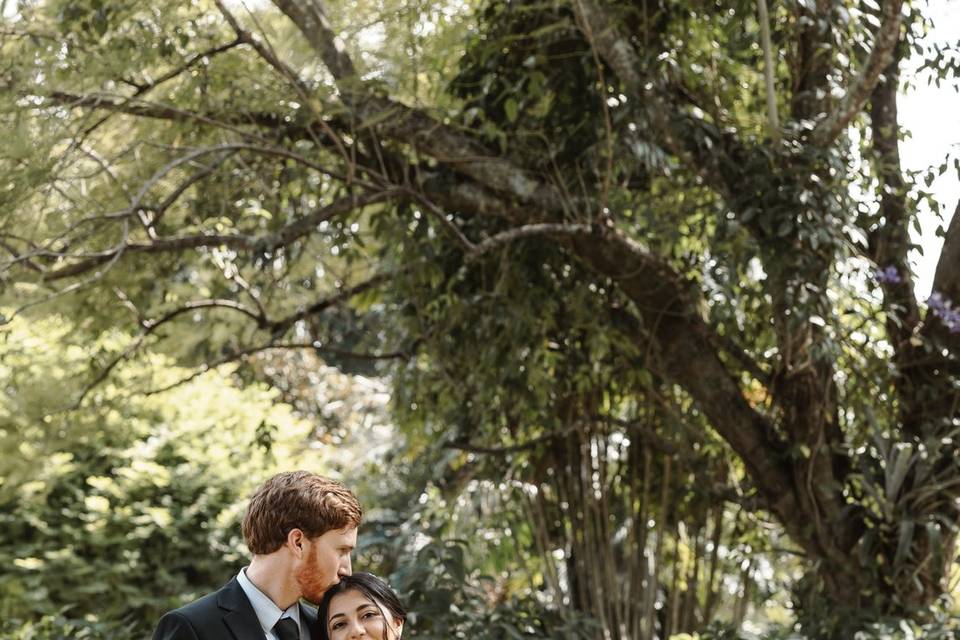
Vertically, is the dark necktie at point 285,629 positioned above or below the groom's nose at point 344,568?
below

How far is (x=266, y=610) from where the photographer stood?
212cm

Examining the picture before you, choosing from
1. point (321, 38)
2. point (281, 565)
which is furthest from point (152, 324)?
point (281, 565)

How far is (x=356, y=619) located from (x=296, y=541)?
160mm

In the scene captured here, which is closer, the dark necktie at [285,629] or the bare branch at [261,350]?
the dark necktie at [285,629]

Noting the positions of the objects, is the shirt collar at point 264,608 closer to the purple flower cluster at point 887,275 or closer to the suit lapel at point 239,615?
the suit lapel at point 239,615

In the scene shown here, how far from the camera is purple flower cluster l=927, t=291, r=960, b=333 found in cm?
465

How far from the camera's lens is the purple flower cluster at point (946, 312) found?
465 centimetres

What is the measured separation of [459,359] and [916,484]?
193 cm

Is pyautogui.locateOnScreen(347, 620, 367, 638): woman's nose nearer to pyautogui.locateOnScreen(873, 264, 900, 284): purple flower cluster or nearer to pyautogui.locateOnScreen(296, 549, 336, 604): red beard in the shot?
pyautogui.locateOnScreen(296, 549, 336, 604): red beard

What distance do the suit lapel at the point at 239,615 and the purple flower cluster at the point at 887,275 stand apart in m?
3.29

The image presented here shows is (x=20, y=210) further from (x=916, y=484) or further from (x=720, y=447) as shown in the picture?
(x=916, y=484)

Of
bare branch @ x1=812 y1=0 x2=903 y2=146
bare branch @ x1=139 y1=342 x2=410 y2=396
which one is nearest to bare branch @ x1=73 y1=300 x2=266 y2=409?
bare branch @ x1=139 y1=342 x2=410 y2=396

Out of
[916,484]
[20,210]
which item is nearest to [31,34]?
[20,210]

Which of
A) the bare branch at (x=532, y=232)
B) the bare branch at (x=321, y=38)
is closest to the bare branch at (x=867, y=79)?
the bare branch at (x=532, y=232)
